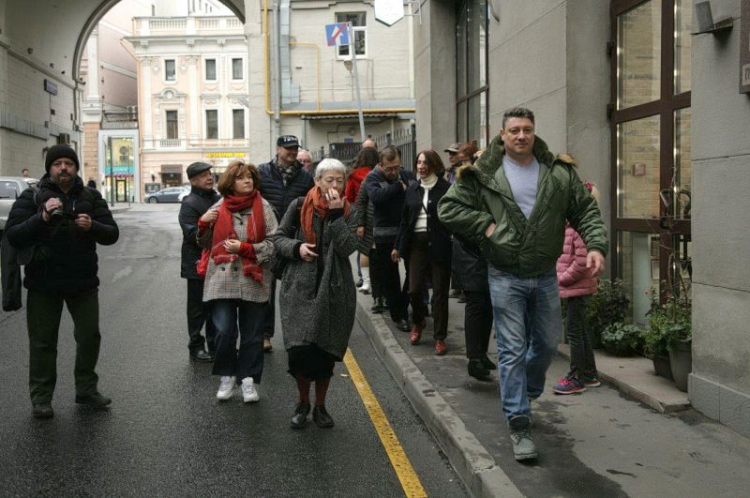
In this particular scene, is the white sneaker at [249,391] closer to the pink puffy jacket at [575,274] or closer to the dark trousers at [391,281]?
the pink puffy jacket at [575,274]

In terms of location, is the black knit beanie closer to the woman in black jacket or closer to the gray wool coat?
the gray wool coat

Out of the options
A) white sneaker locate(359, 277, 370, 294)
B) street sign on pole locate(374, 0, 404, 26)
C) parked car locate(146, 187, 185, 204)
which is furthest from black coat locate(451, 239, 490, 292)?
parked car locate(146, 187, 185, 204)

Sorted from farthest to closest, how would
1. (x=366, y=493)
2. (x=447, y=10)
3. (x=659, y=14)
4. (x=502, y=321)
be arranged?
(x=447, y=10), (x=659, y=14), (x=502, y=321), (x=366, y=493)

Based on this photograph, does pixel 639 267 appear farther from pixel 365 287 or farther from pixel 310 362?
pixel 365 287

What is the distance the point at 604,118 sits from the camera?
315 inches

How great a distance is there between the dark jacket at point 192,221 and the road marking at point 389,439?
1.76m

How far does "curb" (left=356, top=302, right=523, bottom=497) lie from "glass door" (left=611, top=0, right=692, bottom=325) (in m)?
2.23

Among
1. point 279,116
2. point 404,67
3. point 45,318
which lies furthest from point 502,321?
point 404,67

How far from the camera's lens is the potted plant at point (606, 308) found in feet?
24.1

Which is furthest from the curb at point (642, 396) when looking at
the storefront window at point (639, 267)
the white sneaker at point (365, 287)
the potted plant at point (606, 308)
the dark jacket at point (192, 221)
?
the white sneaker at point (365, 287)

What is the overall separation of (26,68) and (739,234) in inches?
1356

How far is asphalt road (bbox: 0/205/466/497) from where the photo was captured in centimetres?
470

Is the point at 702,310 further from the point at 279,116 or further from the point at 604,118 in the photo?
the point at 279,116

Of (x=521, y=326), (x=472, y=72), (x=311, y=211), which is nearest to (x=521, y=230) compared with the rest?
(x=521, y=326)
